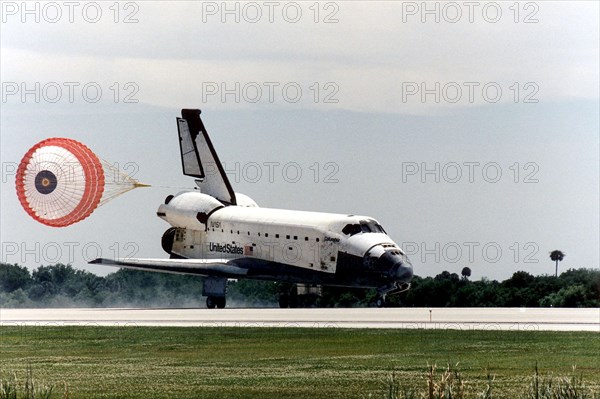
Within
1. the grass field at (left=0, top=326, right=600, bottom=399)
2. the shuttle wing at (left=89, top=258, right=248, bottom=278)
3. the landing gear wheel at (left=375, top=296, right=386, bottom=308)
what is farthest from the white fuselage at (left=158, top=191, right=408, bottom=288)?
the grass field at (left=0, top=326, right=600, bottom=399)

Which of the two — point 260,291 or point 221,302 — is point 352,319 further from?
point 260,291

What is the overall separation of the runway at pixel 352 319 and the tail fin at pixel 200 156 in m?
17.1

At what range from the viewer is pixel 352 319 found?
47000 millimetres

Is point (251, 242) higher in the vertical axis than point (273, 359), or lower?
higher

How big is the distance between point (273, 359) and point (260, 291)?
40168 millimetres

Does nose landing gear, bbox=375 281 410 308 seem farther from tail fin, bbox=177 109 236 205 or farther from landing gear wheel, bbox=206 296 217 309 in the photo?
tail fin, bbox=177 109 236 205

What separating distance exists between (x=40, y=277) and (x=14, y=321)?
33.5 m

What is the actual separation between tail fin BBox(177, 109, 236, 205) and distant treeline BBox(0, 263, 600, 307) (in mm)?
6099

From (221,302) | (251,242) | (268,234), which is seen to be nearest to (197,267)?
(221,302)

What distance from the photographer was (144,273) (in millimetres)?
75688

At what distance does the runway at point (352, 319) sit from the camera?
4331 centimetres

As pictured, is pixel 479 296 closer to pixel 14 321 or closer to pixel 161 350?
pixel 14 321

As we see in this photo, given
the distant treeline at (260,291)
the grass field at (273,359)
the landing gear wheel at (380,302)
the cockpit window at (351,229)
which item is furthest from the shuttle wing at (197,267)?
the grass field at (273,359)

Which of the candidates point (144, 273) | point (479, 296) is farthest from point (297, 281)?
point (144, 273)
